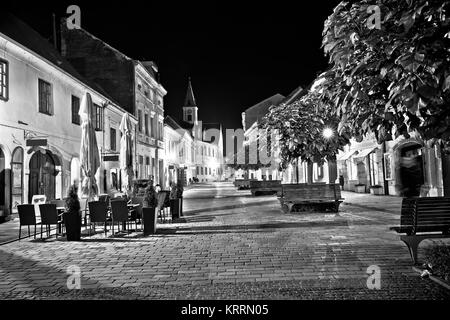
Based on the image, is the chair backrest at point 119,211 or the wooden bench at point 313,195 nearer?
the chair backrest at point 119,211

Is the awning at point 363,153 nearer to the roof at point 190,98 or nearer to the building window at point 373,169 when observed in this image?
the building window at point 373,169

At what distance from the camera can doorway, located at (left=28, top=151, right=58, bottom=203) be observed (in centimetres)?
1551

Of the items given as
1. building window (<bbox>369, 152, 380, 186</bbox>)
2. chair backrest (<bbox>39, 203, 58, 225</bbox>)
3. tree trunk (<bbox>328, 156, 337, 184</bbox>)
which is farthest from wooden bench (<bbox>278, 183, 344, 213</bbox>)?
tree trunk (<bbox>328, 156, 337, 184</bbox>)

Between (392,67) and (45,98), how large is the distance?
16287 mm

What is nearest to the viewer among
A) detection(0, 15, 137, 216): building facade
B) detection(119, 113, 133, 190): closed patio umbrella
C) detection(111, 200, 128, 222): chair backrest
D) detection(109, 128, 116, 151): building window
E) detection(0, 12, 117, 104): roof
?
detection(111, 200, 128, 222): chair backrest

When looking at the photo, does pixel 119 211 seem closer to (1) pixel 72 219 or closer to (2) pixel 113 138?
(1) pixel 72 219

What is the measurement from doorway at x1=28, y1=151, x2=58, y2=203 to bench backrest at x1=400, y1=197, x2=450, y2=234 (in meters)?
13.9

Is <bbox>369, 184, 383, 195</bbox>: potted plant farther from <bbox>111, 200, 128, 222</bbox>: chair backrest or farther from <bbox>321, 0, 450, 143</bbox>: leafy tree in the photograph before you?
<bbox>321, 0, 450, 143</bbox>: leafy tree

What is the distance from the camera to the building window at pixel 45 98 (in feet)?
53.7

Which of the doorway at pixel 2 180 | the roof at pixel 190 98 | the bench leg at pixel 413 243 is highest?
the roof at pixel 190 98

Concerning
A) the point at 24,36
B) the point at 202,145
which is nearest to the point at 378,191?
the point at 24,36

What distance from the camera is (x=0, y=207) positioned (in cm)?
1327

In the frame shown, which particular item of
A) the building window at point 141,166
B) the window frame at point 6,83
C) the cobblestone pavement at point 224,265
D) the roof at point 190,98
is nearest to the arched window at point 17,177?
the window frame at point 6,83

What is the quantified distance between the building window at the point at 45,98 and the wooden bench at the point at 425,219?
14.8 metres
